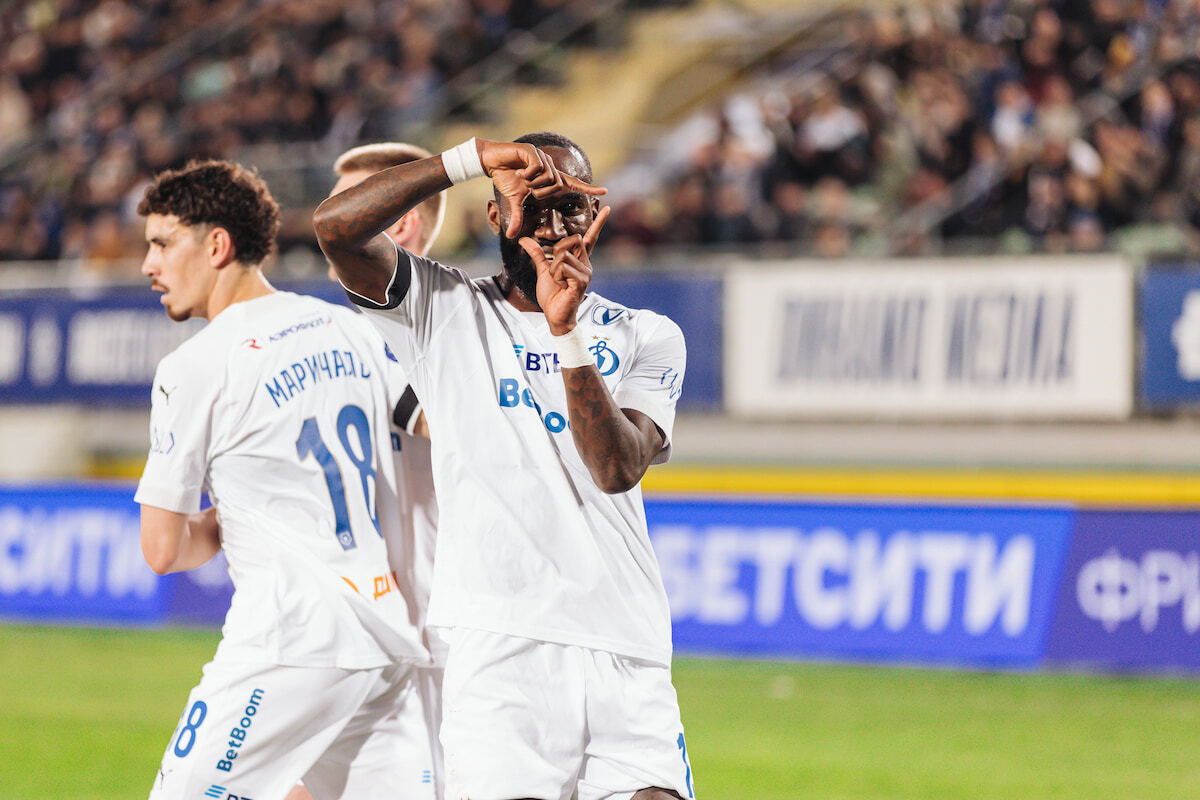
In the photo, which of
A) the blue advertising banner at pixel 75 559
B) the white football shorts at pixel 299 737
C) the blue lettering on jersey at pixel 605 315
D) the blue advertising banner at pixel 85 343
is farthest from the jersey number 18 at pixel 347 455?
the blue advertising banner at pixel 85 343

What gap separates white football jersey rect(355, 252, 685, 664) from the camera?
3.79m

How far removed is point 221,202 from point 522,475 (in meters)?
1.44

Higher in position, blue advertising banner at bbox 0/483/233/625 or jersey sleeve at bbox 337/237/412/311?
jersey sleeve at bbox 337/237/412/311

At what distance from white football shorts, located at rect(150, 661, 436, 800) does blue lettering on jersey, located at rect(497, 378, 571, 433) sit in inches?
42.2

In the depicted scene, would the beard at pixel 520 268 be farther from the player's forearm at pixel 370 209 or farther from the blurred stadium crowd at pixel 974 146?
the blurred stadium crowd at pixel 974 146

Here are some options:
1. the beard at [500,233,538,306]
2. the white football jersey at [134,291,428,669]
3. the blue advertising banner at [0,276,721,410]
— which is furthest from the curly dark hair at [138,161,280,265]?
the blue advertising banner at [0,276,721,410]

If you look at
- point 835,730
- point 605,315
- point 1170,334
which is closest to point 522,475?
point 605,315

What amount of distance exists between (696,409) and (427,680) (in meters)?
9.37

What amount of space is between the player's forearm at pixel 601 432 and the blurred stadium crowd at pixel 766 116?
9.54 metres

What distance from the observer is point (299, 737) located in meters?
4.46

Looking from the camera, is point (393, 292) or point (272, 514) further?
point (272, 514)

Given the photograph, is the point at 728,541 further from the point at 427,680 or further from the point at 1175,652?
the point at 427,680

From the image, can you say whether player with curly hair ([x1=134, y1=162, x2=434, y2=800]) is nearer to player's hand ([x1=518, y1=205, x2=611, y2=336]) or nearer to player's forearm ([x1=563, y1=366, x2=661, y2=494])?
player's forearm ([x1=563, y1=366, x2=661, y2=494])

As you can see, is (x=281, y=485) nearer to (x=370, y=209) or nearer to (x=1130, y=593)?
(x=370, y=209)
